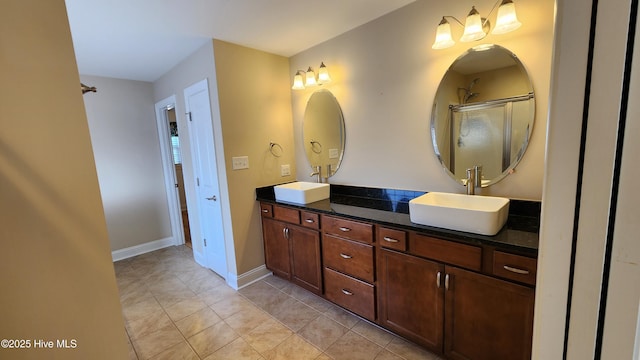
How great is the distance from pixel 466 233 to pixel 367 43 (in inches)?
67.7

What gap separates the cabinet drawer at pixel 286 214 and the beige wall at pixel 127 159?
7.35ft

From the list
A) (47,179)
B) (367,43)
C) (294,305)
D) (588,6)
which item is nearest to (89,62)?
(47,179)

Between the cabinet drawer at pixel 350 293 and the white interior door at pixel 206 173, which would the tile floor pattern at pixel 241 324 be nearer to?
the cabinet drawer at pixel 350 293

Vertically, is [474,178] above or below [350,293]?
above

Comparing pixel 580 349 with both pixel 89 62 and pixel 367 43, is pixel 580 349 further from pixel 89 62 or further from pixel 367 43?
pixel 89 62

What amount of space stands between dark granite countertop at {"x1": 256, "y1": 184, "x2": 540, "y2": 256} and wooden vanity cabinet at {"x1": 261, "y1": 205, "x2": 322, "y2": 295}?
0.14 meters

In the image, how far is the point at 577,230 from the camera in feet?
1.28

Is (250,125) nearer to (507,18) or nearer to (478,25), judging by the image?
(478,25)

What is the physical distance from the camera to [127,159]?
3494mm

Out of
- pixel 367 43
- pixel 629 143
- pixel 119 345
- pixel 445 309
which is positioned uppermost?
pixel 367 43

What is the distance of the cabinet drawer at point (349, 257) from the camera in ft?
6.19

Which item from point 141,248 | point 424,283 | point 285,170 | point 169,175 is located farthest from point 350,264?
point 141,248

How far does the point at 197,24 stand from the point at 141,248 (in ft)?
10.2

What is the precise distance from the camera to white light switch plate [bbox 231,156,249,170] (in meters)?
2.55
